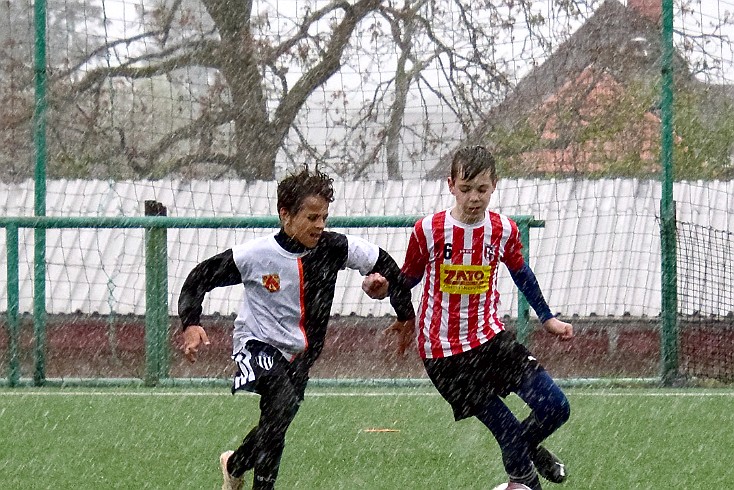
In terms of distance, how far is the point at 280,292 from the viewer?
200 inches

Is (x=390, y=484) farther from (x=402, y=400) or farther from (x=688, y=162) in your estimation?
(x=688, y=162)

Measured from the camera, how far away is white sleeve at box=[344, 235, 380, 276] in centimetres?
527

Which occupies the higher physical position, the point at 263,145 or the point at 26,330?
the point at 263,145

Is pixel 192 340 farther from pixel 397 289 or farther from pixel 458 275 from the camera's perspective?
pixel 458 275

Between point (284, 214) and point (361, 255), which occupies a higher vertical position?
point (284, 214)

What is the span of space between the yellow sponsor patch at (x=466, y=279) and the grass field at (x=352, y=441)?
85cm

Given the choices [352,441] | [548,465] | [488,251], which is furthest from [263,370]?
[352,441]

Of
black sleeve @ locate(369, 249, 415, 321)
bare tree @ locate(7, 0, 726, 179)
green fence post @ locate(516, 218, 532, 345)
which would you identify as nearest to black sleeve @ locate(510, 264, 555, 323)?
black sleeve @ locate(369, 249, 415, 321)

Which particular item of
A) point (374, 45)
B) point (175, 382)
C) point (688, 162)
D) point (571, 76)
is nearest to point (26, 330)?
point (175, 382)

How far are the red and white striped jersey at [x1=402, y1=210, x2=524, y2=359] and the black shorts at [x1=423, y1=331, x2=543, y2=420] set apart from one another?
4 centimetres

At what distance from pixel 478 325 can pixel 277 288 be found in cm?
87

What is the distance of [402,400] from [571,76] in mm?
3009

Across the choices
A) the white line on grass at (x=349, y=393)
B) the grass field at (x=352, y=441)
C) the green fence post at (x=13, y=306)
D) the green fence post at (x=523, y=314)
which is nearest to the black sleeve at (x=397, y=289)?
the grass field at (x=352, y=441)

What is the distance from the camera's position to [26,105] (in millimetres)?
9359
